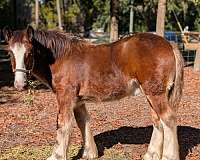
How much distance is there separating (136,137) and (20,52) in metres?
3.08

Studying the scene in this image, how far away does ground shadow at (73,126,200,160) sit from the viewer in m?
7.17

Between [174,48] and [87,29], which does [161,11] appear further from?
[87,29]

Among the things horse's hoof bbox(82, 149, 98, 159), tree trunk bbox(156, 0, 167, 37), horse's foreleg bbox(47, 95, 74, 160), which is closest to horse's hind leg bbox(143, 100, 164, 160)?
horse's hoof bbox(82, 149, 98, 159)

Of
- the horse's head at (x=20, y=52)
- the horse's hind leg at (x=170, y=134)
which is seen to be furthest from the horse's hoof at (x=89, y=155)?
the horse's head at (x=20, y=52)

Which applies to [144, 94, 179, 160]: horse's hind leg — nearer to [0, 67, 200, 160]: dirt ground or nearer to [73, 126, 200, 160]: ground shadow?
[0, 67, 200, 160]: dirt ground

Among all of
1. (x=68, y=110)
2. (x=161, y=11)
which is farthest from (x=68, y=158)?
(x=161, y=11)

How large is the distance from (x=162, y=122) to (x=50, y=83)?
1.60m

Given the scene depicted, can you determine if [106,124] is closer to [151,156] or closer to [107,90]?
[151,156]

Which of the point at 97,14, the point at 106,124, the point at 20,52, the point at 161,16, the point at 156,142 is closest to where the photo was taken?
the point at 20,52

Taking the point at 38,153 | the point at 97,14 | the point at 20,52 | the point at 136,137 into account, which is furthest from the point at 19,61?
the point at 97,14

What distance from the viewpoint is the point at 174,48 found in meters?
5.95

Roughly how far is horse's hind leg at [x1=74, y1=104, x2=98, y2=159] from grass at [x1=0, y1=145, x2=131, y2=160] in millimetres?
175

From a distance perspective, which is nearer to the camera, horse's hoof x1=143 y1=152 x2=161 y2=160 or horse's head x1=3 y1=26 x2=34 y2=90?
horse's head x1=3 y1=26 x2=34 y2=90

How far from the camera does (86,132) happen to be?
6.64m
